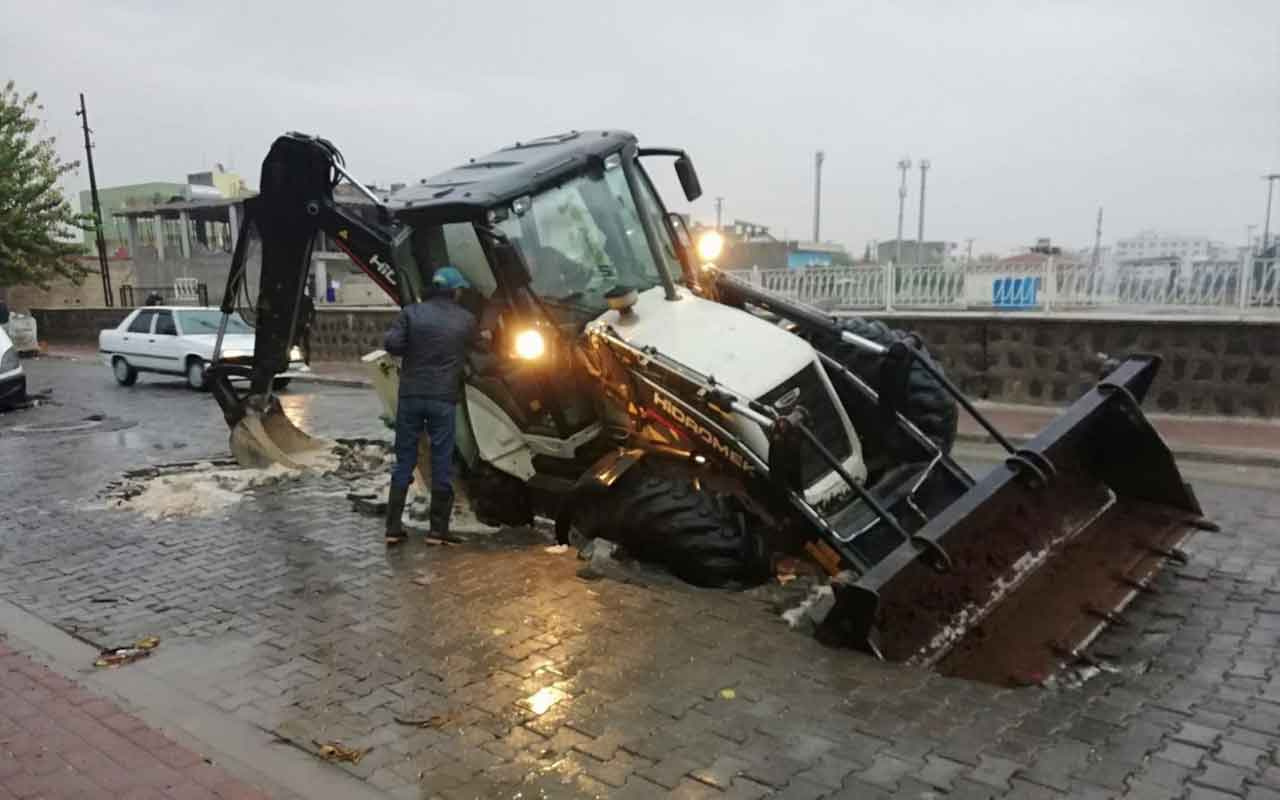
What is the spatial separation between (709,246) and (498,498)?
8.20 feet

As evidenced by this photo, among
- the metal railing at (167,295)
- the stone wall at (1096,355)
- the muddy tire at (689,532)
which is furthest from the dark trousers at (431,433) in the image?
the metal railing at (167,295)

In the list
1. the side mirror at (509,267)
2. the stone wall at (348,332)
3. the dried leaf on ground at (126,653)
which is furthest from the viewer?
the stone wall at (348,332)

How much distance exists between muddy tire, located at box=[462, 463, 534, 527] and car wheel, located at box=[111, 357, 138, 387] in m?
14.8

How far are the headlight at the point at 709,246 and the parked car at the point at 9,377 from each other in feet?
41.7

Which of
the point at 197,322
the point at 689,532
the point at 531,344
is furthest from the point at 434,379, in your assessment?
the point at 197,322

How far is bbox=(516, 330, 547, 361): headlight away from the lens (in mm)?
6059

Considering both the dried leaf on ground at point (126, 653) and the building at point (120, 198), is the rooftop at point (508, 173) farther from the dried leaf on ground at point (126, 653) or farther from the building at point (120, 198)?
the building at point (120, 198)

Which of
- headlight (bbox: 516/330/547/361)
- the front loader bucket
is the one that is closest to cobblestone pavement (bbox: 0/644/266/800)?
the front loader bucket

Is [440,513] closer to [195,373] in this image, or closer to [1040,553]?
[1040,553]

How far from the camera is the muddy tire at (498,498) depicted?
6.96 m

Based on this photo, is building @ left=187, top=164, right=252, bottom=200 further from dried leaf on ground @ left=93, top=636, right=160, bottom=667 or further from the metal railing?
dried leaf on ground @ left=93, top=636, right=160, bottom=667

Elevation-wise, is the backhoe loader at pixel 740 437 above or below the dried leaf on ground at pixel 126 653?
above

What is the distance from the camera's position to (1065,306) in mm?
13383

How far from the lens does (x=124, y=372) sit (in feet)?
62.5
